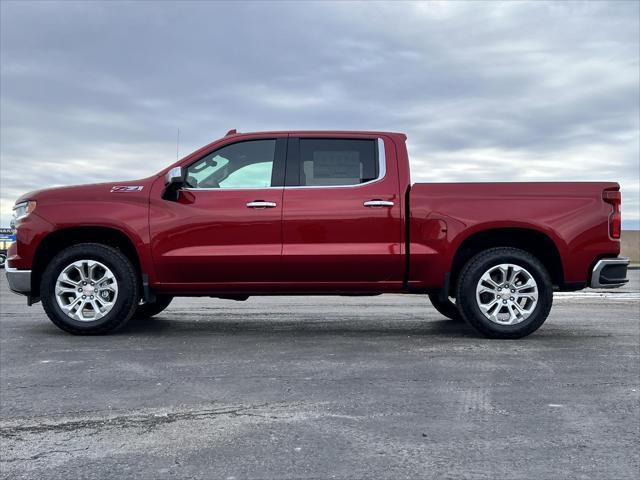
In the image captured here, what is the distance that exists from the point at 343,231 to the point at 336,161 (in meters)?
0.74

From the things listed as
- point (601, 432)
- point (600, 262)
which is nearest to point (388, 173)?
point (600, 262)

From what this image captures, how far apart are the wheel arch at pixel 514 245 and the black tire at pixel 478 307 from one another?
265 millimetres

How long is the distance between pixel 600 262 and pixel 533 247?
65 centimetres

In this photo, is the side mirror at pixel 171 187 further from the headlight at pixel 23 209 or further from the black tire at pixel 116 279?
the headlight at pixel 23 209

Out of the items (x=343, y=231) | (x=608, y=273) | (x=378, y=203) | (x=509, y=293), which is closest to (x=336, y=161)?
(x=378, y=203)

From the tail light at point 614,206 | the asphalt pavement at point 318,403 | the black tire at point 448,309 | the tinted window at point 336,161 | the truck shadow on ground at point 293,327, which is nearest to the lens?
the asphalt pavement at point 318,403

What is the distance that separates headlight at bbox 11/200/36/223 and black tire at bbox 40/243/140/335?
0.58m

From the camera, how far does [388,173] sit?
21.2 feet

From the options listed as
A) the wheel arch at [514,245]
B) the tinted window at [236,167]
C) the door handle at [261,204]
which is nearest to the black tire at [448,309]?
the wheel arch at [514,245]

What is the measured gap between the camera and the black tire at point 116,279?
6.37 metres

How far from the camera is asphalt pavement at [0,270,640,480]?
117 inches

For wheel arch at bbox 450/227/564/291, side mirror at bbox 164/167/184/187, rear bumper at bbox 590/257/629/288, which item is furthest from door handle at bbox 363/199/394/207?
rear bumper at bbox 590/257/629/288

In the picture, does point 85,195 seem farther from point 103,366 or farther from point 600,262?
point 600,262

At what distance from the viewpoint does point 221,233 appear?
6352 millimetres
